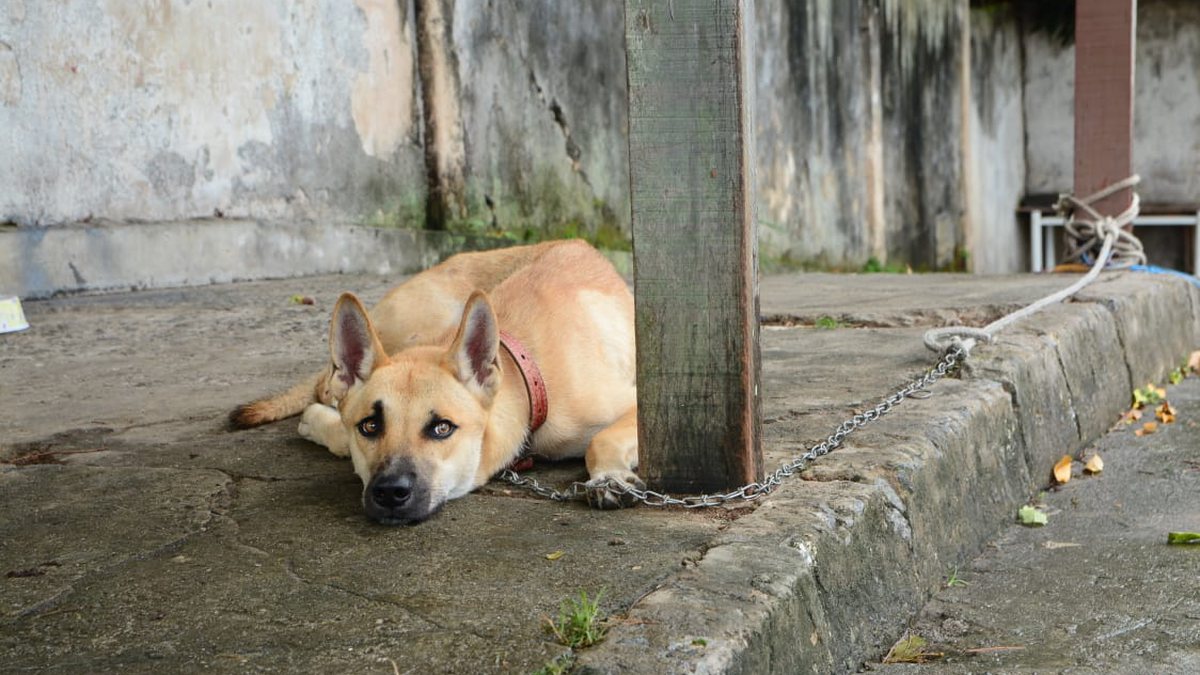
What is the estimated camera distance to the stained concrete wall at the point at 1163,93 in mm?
15266

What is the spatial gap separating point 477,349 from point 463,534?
2.03ft

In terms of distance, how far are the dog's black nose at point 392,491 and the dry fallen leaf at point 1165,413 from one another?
3604mm

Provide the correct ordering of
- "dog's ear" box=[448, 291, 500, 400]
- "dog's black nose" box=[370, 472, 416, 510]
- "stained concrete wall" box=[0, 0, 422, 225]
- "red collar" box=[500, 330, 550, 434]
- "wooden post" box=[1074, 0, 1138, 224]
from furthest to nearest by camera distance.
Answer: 1. "wooden post" box=[1074, 0, 1138, 224]
2. "stained concrete wall" box=[0, 0, 422, 225]
3. "red collar" box=[500, 330, 550, 434]
4. "dog's ear" box=[448, 291, 500, 400]
5. "dog's black nose" box=[370, 472, 416, 510]

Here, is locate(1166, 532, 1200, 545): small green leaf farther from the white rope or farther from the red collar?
the white rope

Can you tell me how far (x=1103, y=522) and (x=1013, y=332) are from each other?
1.08 metres

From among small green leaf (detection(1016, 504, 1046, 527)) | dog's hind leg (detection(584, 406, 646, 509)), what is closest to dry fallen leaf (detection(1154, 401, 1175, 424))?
small green leaf (detection(1016, 504, 1046, 527))

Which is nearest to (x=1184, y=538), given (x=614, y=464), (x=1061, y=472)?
(x=1061, y=472)

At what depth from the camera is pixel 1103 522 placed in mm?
3633

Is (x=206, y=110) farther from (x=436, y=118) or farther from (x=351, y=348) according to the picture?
(x=351, y=348)

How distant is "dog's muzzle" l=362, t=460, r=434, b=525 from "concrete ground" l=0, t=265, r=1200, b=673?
34 mm

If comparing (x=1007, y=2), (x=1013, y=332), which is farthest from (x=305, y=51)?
(x=1007, y=2)

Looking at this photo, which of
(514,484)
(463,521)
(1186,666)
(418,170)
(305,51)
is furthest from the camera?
(418,170)

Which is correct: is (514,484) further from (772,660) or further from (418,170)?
(418,170)

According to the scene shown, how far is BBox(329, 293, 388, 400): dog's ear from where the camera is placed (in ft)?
9.91
